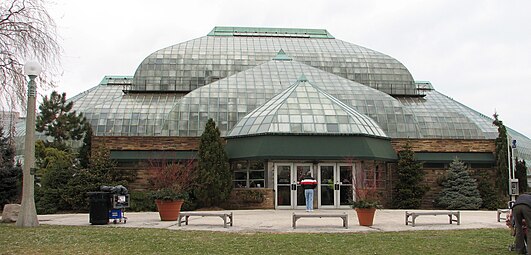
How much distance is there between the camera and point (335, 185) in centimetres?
2767

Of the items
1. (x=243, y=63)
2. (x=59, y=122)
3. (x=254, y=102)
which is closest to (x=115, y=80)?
(x=243, y=63)

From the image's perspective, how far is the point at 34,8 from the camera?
14.3 metres

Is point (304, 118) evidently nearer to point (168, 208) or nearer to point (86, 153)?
point (86, 153)

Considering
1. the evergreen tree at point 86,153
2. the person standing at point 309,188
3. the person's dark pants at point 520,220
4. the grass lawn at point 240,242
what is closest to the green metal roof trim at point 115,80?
the evergreen tree at point 86,153

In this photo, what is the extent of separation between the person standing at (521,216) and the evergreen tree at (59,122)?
27201mm

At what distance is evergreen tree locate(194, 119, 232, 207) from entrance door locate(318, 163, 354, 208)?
4303 mm

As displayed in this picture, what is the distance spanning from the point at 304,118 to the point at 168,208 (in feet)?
37.6

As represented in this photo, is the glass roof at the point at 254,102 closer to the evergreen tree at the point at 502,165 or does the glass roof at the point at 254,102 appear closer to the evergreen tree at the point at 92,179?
the evergreen tree at the point at 502,165

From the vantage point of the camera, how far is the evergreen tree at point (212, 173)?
26.9m

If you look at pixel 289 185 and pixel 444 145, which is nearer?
pixel 289 185

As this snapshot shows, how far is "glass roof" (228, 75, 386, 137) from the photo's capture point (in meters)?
28.8

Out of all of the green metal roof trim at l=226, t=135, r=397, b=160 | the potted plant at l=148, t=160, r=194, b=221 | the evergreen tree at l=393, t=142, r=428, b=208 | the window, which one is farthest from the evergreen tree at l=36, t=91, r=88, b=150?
the evergreen tree at l=393, t=142, r=428, b=208

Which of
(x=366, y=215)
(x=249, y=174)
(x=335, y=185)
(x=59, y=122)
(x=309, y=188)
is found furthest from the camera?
(x=59, y=122)

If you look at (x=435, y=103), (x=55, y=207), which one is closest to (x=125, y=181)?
(x=55, y=207)
